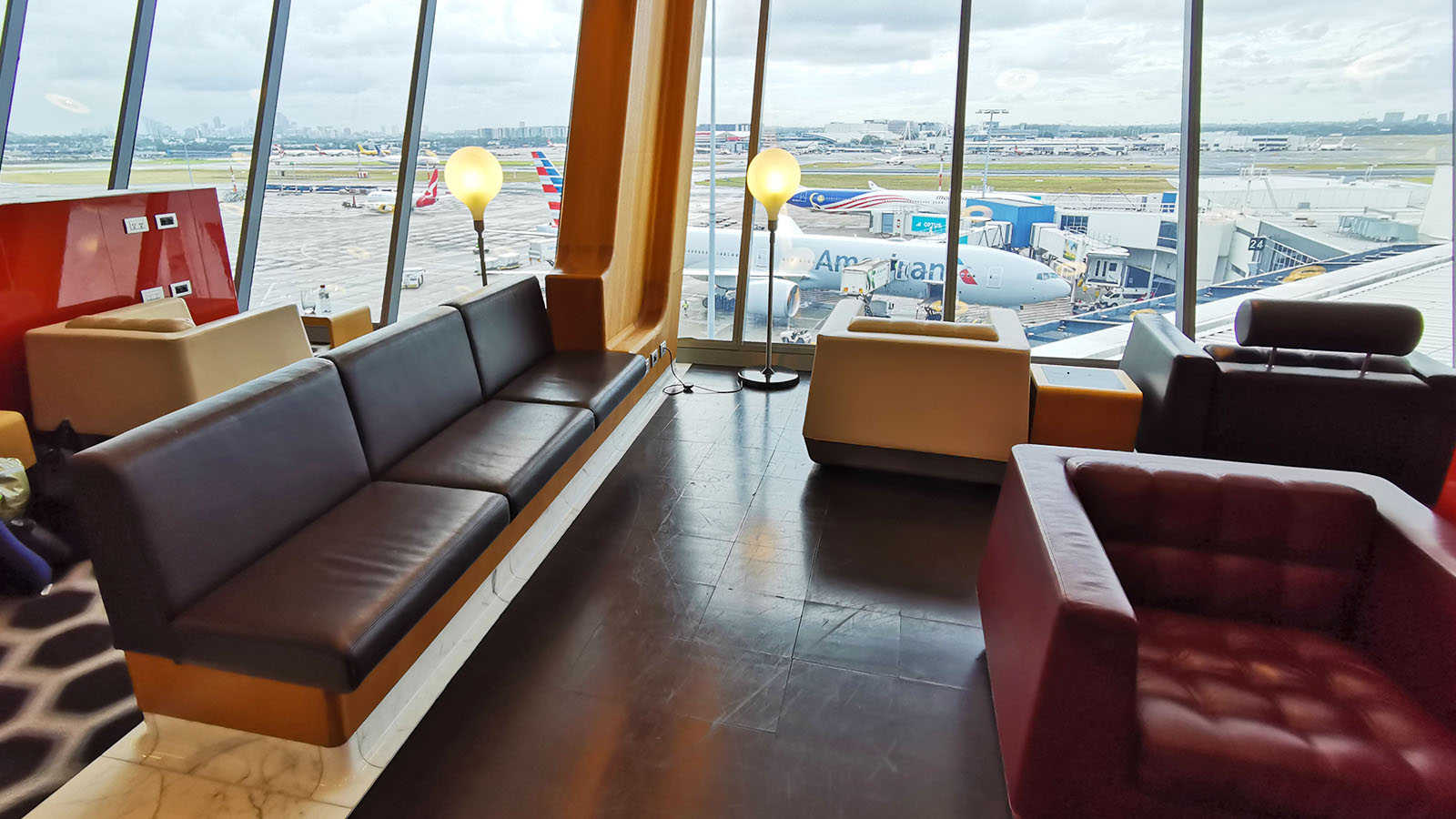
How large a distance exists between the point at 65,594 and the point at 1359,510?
4161 millimetres

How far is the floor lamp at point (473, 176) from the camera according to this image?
4.08m

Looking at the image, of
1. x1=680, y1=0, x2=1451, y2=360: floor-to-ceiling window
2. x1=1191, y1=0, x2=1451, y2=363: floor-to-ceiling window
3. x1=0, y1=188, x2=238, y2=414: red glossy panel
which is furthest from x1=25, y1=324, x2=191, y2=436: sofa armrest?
x1=1191, y1=0, x2=1451, y2=363: floor-to-ceiling window

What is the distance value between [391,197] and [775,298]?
10.1ft

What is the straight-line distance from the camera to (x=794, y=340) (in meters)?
5.55

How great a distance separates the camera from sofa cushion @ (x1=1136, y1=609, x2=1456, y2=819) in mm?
1438

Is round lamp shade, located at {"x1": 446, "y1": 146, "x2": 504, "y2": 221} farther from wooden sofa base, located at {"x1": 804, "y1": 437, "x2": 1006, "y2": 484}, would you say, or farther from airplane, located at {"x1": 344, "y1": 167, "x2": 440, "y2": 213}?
wooden sofa base, located at {"x1": 804, "y1": 437, "x2": 1006, "y2": 484}

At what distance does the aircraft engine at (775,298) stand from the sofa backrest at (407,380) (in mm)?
2520

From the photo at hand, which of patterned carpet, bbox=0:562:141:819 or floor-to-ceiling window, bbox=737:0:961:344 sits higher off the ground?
floor-to-ceiling window, bbox=737:0:961:344

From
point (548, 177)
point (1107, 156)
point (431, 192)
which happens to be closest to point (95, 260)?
point (431, 192)

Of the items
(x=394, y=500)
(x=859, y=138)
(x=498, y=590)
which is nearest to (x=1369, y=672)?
(x=498, y=590)

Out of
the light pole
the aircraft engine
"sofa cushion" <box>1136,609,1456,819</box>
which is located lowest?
"sofa cushion" <box>1136,609,1456,819</box>

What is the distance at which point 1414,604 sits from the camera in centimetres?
170

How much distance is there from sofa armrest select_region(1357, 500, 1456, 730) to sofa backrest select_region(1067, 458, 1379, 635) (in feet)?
0.19

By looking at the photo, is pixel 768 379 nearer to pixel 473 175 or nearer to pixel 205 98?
pixel 473 175
